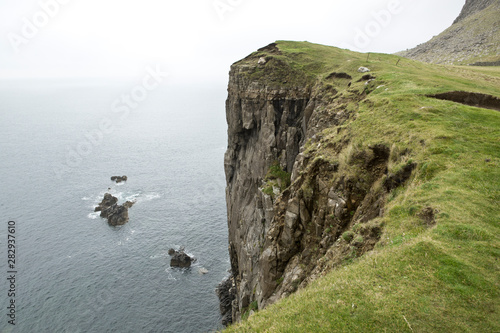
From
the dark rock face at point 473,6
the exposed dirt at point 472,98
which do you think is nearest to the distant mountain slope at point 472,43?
the dark rock face at point 473,6

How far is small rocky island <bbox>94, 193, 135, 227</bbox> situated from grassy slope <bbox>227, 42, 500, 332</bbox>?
79950 mm

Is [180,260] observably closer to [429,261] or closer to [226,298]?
[226,298]

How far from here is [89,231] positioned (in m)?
82.1

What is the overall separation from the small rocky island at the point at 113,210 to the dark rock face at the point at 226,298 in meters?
38.8

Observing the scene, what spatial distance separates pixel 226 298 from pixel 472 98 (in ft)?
166

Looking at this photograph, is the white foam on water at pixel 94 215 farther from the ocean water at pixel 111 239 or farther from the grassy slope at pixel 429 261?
the grassy slope at pixel 429 261

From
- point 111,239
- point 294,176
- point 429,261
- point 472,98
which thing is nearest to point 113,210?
point 111,239

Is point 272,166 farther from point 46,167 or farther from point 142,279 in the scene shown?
point 46,167

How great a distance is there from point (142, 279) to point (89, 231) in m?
27.9

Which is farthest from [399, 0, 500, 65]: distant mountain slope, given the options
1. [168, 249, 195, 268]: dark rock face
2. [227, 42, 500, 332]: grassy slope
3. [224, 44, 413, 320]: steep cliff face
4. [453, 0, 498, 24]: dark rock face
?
[168, 249, 195, 268]: dark rock face

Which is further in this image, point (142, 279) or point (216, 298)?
point (142, 279)

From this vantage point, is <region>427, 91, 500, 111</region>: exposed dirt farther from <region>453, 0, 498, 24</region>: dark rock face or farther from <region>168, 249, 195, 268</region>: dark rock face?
<region>453, 0, 498, 24</region>: dark rock face

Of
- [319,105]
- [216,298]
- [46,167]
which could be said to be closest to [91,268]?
[216,298]

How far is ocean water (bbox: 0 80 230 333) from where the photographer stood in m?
55.7
